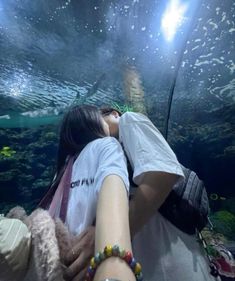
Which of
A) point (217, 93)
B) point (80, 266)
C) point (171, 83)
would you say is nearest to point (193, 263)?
point (80, 266)

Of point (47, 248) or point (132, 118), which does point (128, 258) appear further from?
point (132, 118)

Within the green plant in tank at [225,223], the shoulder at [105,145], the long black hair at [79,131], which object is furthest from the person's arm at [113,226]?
the green plant in tank at [225,223]

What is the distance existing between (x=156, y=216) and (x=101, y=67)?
3.05 metres

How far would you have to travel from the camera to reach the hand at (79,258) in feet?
2.19

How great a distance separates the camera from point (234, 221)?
6688 mm

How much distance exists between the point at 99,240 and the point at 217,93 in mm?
4972

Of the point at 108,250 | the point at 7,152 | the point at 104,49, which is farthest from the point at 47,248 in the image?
the point at 7,152

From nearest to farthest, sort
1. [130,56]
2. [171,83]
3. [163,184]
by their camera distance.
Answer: [163,184] < [130,56] < [171,83]

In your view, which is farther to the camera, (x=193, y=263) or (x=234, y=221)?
(x=234, y=221)

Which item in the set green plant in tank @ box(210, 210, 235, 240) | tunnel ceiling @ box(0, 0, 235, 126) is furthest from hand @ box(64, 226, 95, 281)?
green plant in tank @ box(210, 210, 235, 240)

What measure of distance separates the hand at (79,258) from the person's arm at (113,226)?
0.09m

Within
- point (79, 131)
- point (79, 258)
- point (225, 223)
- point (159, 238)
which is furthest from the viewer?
point (225, 223)

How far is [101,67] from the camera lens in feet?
12.0

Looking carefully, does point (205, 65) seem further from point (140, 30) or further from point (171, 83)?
point (140, 30)
